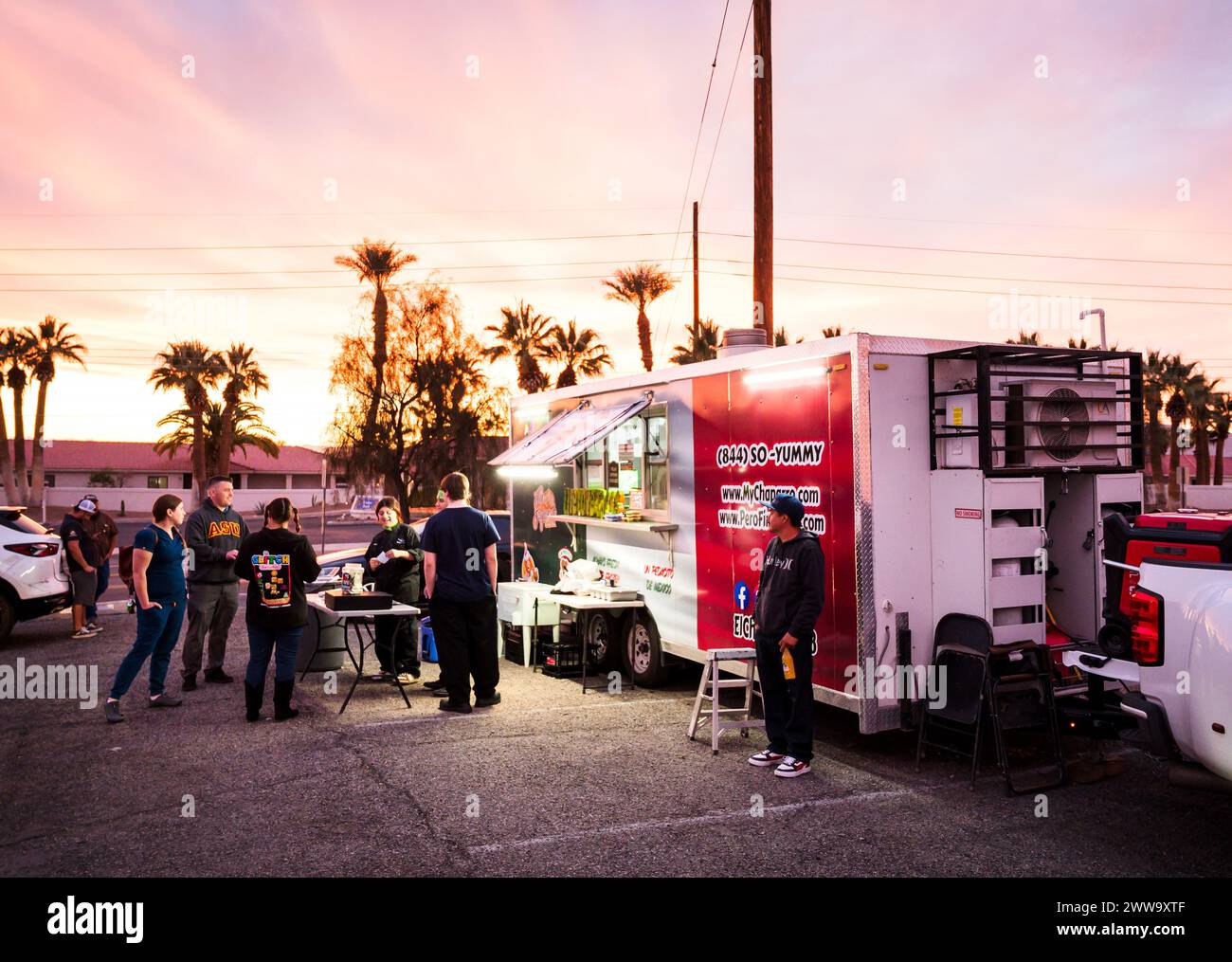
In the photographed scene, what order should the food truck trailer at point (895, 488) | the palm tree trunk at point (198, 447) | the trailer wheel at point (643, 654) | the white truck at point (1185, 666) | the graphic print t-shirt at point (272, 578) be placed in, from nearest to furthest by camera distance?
the white truck at point (1185, 666) → the food truck trailer at point (895, 488) → the graphic print t-shirt at point (272, 578) → the trailer wheel at point (643, 654) → the palm tree trunk at point (198, 447)

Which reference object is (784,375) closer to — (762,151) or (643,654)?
(643,654)

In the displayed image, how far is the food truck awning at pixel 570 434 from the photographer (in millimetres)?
8906

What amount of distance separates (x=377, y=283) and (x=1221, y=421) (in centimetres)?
4400

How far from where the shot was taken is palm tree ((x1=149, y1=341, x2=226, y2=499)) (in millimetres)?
52250

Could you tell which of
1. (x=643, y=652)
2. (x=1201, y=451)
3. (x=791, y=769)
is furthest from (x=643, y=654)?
(x=1201, y=451)

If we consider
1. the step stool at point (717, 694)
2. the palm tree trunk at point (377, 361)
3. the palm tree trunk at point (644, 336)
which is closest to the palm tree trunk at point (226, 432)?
the palm tree trunk at point (377, 361)

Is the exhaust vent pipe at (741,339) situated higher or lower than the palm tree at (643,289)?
lower

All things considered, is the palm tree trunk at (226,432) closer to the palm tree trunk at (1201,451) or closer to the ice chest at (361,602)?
the ice chest at (361,602)

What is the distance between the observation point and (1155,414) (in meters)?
45.8

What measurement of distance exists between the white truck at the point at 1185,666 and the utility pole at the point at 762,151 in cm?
731

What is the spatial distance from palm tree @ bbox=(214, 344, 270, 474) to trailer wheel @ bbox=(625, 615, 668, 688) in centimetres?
4835

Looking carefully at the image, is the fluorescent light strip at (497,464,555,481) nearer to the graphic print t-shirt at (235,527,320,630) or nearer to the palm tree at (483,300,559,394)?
the graphic print t-shirt at (235,527,320,630)

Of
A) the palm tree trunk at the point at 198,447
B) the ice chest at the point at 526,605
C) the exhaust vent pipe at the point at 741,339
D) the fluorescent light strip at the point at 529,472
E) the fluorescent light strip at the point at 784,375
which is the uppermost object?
the palm tree trunk at the point at 198,447
